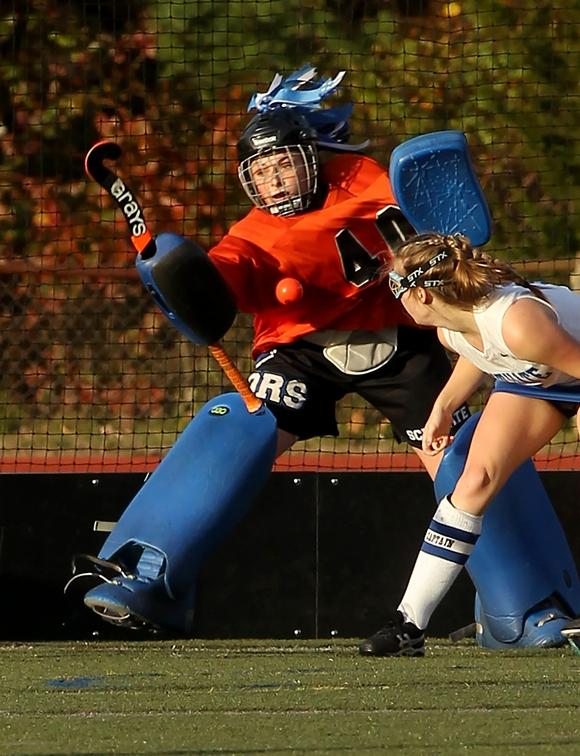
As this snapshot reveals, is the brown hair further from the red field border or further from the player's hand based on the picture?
the red field border

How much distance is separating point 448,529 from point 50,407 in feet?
12.7

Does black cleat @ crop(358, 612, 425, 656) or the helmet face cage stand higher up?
the helmet face cage

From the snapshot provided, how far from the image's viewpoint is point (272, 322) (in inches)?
200

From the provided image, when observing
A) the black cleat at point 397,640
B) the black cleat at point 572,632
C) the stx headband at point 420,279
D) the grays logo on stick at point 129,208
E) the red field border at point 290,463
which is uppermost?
the grays logo on stick at point 129,208

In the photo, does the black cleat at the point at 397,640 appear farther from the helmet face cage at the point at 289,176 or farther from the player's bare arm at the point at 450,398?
Answer: the helmet face cage at the point at 289,176

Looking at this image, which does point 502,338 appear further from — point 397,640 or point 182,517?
point 182,517

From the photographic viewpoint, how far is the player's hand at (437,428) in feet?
15.2

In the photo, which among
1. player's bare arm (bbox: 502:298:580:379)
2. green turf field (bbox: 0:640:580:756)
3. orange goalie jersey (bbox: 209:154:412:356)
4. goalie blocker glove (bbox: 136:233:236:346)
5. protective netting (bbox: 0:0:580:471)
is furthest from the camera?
protective netting (bbox: 0:0:580:471)

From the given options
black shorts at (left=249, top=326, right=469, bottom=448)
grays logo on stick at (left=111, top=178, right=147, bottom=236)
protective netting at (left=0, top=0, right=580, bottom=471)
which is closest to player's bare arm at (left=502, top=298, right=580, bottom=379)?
black shorts at (left=249, top=326, right=469, bottom=448)

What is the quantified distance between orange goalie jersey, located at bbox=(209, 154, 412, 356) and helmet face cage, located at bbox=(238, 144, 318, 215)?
0.05 meters

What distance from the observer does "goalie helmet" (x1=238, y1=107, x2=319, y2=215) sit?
4930 millimetres

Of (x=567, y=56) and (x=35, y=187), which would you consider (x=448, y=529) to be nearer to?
(x=567, y=56)

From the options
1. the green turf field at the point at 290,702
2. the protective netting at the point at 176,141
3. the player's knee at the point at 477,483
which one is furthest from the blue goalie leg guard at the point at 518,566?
the protective netting at the point at 176,141

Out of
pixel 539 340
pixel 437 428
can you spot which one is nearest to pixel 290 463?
pixel 437 428
